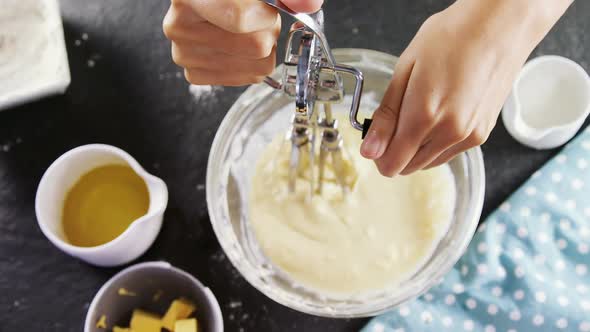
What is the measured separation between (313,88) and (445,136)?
12cm

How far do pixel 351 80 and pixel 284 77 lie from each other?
0.25m

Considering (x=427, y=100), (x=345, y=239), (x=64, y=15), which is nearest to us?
(x=427, y=100)

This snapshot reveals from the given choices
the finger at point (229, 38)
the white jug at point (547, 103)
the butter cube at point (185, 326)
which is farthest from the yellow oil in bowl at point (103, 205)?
the white jug at point (547, 103)

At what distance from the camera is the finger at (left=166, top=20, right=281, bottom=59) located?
19.8 inches

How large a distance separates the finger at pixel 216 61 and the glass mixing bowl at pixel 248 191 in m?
0.17

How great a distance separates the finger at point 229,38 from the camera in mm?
503

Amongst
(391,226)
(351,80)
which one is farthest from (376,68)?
(391,226)

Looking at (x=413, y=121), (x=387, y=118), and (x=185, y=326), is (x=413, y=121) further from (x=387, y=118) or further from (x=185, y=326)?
(x=185, y=326)

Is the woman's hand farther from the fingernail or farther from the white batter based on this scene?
the white batter

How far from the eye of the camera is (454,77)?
1.64 feet

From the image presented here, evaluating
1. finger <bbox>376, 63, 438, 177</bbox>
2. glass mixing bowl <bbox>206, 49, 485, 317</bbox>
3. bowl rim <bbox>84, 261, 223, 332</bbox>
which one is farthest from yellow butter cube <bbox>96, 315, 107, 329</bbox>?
finger <bbox>376, 63, 438, 177</bbox>

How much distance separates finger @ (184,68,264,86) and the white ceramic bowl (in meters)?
0.14

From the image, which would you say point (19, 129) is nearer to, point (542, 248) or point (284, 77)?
point (284, 77)

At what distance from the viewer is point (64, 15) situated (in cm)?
82
